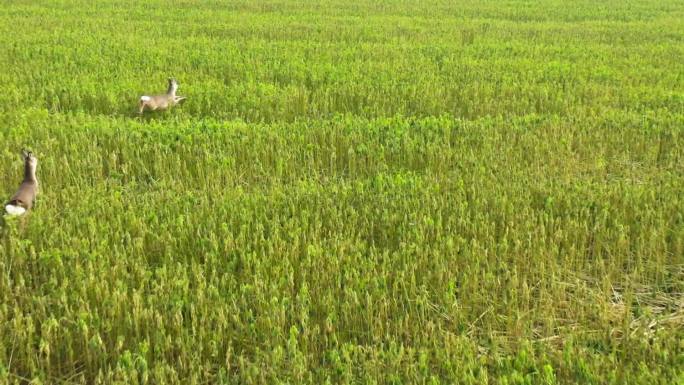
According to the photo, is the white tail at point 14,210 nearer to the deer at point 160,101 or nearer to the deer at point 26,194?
the deer at point 26,194

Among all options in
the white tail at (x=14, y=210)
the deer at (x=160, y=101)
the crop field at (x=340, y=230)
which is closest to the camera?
the crop field at (x=340, y=230)

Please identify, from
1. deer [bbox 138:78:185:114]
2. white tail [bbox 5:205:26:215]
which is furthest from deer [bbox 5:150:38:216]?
deer [bbox 138:78:185:114]

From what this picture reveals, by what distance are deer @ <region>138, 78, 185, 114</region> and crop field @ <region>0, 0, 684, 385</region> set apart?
135 mm

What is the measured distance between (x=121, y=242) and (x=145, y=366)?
144 cm

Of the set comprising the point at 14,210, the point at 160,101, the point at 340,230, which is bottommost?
the point at 340,230

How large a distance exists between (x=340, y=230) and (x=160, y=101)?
4152mm

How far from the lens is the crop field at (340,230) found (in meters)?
3.22

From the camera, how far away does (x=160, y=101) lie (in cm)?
777

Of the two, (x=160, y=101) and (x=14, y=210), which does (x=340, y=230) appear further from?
(x=160, y=101)

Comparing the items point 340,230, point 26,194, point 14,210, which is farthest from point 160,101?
point 340,230

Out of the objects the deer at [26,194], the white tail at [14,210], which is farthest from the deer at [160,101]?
the white tail at [14,210]

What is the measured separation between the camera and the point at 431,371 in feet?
10.3

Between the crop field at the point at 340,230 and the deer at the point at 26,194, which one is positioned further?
the deer at the point at 26,194

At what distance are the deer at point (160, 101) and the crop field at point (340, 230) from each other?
0.14 metres
